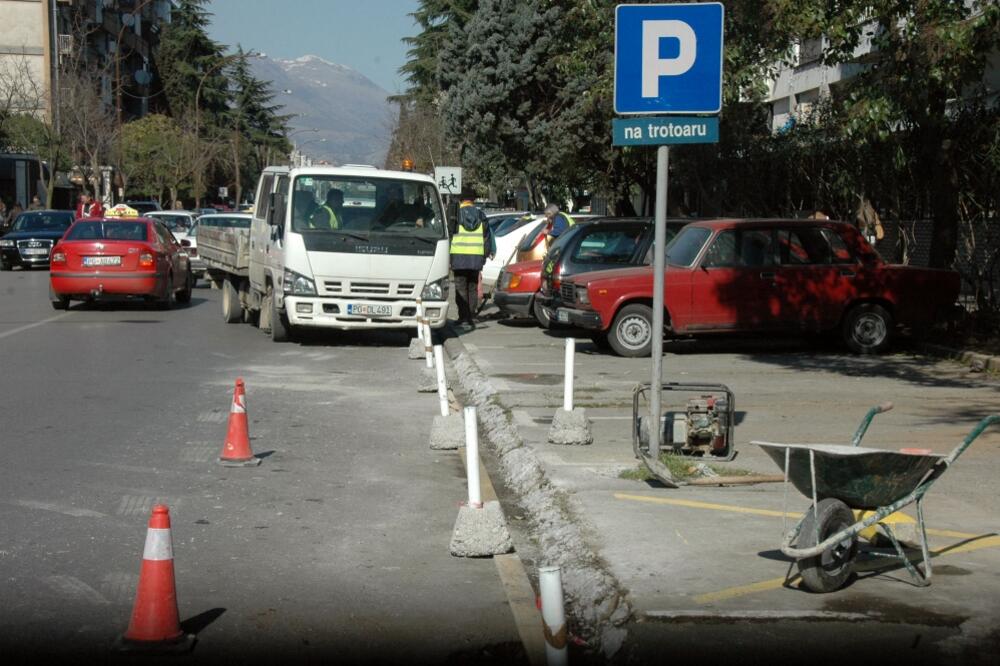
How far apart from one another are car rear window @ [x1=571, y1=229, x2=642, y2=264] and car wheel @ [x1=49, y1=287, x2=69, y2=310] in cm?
956

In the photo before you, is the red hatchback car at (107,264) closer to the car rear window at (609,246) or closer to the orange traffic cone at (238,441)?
the car rear window at (609,246)

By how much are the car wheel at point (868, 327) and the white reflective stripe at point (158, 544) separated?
13.2 m

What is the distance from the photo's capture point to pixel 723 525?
7371mm

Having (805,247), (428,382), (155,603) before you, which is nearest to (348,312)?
(428,382)

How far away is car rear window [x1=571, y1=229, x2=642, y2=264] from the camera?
1873 centimetres

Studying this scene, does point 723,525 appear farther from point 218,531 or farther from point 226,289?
point 226,289

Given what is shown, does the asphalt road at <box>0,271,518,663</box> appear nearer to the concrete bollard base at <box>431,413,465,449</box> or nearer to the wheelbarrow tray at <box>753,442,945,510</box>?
the concrete bollard base at <box>431,413,465,449</box>

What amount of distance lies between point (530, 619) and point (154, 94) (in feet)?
308

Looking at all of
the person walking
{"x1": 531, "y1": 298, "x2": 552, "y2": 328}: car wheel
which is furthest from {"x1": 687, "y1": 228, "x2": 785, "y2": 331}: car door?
the person walking

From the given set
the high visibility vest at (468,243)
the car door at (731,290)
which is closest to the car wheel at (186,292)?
the high visibility vest at (468,243)

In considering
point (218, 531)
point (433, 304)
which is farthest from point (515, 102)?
point (218, 531)

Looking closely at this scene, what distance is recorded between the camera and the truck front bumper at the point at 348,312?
17688 mm

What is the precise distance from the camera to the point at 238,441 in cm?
962

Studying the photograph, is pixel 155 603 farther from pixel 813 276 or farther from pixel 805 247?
pixel 805 247
